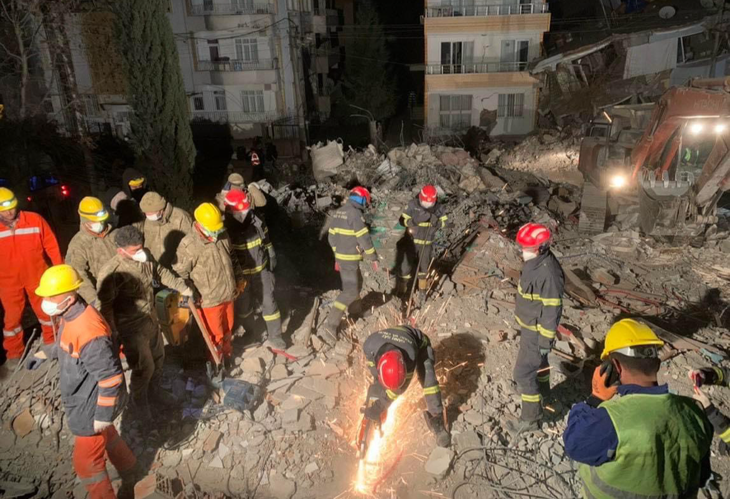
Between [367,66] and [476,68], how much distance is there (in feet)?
29.4

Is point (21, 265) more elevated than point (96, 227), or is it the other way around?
point (96, 227)

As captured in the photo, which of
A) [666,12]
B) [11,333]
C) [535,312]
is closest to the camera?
[535,312]

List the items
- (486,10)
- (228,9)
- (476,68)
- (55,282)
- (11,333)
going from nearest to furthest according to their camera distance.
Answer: (55,282) → (11,333) → (486,10) → (228,9) → (476,68)

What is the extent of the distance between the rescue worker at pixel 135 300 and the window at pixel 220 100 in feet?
75.4

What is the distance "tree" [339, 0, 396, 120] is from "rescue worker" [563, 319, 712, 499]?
30857mm

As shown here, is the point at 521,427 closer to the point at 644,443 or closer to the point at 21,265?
the point at 644,443

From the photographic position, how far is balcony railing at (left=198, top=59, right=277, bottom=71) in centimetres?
2495

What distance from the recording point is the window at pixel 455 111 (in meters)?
25.3

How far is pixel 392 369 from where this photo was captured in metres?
4.07

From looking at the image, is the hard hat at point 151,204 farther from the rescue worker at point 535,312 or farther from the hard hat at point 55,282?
the rescue worker at point 535,312

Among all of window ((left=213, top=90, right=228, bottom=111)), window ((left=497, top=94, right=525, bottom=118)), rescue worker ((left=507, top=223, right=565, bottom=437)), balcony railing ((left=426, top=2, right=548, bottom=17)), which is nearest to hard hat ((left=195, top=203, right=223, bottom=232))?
rescue worker ((left=507, top=223, right=565, bottom=437))

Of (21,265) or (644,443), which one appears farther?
(21,265)

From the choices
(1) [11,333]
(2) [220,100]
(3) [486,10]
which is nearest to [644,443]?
(1) [11,333]


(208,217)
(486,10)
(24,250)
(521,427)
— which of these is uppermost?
(486,10)
